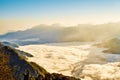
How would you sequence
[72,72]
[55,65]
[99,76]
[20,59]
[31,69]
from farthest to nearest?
[55,65] < [72,72] < [99,76] < [20,59] < [31,69]

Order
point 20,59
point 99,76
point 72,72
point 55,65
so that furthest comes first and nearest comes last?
point 55,65, point 72,72, point 99,76, point 20,59

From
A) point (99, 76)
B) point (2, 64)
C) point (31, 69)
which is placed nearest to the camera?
point (2, 64)

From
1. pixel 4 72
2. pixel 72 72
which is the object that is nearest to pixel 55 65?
pixel 72 72

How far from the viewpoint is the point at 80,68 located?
152m

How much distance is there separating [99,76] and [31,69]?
3209 cm

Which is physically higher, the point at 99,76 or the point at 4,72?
the point at 4,72

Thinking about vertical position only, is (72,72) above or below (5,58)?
below

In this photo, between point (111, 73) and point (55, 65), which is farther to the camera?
point (55, 65)

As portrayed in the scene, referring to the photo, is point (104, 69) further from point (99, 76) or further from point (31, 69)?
point (31, 69)

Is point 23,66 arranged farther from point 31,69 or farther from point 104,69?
point 104,69

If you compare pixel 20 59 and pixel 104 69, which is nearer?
pixel 20 59

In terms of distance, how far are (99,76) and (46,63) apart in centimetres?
3517

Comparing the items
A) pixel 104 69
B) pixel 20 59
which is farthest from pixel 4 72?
pixel 104 69

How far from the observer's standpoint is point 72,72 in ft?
460
